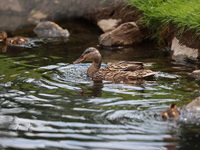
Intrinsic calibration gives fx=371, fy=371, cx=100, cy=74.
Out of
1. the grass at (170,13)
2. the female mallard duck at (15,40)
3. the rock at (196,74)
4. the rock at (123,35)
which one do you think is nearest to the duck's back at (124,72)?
the rock at (196,74)

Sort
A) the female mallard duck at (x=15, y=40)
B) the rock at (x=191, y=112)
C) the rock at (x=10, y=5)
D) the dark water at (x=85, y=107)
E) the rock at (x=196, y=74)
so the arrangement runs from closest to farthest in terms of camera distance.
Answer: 1. the dark water at (x=85, y=107)
2. the rock at (x=191, y=112)
3. the rock at (x=196, y=74)
4. the female mallard duck at (x=15, y=40)
5. the rock at (x=10, y=5)

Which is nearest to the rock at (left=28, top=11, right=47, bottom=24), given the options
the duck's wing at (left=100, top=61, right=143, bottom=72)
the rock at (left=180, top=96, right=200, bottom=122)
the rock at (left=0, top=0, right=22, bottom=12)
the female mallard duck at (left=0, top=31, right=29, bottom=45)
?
the rock at (left=0, top=0, right=22, bottom=12)

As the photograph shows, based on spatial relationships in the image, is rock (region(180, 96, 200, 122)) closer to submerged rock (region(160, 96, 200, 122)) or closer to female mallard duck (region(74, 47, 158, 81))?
submerged rock (region(160, 96, 200, 122))

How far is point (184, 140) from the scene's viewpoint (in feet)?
13.8

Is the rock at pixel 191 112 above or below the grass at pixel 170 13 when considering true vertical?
below

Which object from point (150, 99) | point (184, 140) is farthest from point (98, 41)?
point (184, 140)

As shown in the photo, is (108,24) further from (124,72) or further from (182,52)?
(124,72)

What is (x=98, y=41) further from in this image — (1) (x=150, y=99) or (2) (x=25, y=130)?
(2) (x=25, y=130)

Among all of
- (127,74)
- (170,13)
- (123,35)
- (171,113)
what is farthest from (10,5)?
(171,113)

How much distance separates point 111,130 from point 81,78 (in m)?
3.02

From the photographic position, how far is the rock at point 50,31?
12961 millimetres

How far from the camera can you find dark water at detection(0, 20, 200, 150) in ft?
13.9

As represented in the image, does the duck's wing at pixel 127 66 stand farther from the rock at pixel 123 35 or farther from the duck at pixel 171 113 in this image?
the rock at pixel 123 35

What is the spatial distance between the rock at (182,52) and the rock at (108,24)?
3.21 meters
